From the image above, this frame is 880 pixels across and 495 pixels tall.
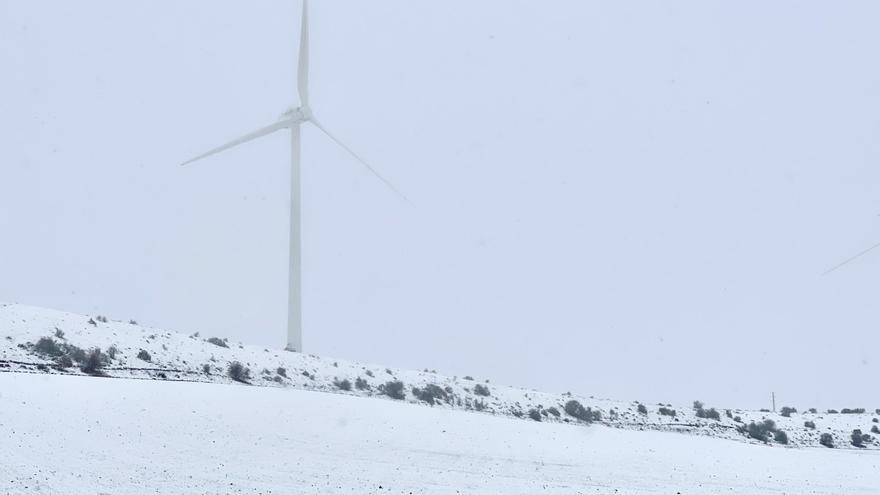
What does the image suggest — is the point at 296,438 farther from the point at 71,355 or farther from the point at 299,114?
the point at 299,114

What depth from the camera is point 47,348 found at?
4494 cm

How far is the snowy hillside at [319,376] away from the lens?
150 ft

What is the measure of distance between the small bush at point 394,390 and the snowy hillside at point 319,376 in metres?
0.05

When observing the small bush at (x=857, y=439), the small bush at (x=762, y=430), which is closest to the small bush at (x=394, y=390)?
the small bush at (x=762, y=430)

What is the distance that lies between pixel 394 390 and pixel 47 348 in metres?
17.4

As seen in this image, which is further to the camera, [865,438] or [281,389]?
[865,438]

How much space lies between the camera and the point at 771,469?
43.6m

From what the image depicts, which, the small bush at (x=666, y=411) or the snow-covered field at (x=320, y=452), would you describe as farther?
the small bush at (x=666, y=411)

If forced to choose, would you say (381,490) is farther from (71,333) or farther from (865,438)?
(865,438)

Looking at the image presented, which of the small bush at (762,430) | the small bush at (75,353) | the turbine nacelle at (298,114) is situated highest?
the turbine nacelle at (298,114)

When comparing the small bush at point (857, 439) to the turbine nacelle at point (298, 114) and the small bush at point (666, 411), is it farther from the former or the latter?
Result: the turbine nacelle at point (298, 114)

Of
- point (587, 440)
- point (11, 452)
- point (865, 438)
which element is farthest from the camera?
point (865, 438)

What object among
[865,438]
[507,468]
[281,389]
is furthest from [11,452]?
[865,438]

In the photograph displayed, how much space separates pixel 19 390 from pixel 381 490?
37.9 feet
